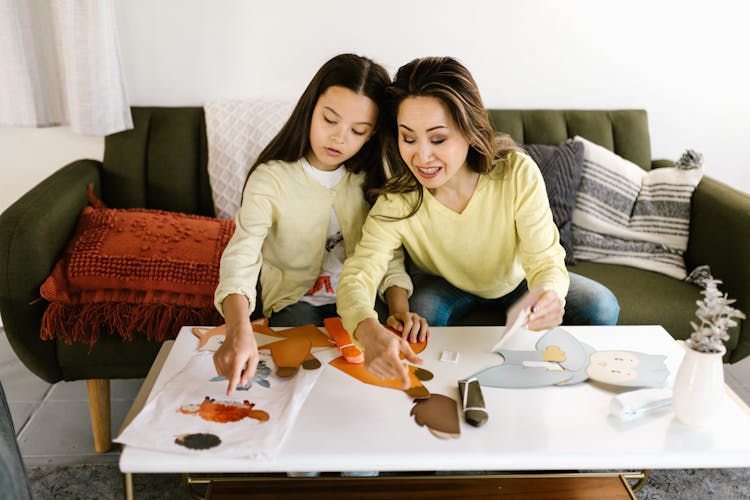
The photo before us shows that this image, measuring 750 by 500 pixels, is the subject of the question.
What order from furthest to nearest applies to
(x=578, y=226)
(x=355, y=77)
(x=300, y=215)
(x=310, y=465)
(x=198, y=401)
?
1. (x=578, y=226)
2. (x=300, y=215)
3. (x=355, y=77)
4. (x=198, y=401)
5. (x=310, y=465)

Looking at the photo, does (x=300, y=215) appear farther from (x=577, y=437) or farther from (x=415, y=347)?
(x=577, y=437)

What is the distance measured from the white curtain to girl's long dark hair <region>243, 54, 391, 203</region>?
74 cm

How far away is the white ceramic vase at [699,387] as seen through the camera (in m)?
1.00

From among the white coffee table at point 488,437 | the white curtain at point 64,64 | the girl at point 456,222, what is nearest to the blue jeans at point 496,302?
the girl at point 456,222

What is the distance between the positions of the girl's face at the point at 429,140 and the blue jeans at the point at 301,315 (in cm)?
41

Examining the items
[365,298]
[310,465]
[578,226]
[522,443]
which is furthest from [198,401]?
[578,226]

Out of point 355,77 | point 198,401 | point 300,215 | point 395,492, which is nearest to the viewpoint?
point 198,401

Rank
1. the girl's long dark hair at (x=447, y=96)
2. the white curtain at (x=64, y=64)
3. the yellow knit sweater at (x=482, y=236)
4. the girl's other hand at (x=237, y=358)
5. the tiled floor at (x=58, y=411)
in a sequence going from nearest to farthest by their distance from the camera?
the girl's other hand at (x=237, y=358)
the girl's long dark hair at (x=447, y=96)
the yellow knit sweater at (x=482, y=236)
the tiled floor at (x=58, y=411)
the white curtain at (x=64, y=64)

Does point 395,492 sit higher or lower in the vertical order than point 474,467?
lower

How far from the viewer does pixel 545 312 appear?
4.03ft

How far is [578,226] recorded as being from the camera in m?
1.99

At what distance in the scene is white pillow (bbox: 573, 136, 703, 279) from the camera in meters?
1.92

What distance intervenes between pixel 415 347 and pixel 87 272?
852mm

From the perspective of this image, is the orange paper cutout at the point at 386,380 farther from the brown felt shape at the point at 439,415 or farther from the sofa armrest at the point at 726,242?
the sofa armrest at the point at 726,242
